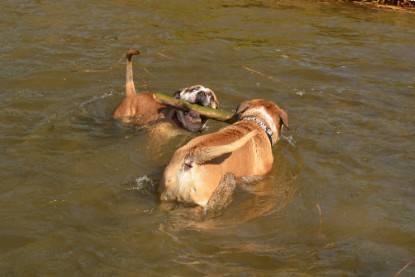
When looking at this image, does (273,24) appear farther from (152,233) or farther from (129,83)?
(152,233)

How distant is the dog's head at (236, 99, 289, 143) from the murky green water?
20.5 inches

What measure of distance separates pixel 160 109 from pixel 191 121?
0.63 metres

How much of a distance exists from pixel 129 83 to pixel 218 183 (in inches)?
133

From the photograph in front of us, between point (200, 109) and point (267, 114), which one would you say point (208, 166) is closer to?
point (200, 109)

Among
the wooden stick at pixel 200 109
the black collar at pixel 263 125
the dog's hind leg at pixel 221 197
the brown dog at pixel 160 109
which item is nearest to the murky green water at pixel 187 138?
the dog's hind leg at pixel 221 197

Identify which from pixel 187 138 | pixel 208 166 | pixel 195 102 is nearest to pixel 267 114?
pixel 195 102

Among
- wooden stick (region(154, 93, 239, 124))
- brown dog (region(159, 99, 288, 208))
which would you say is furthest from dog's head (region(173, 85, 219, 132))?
brown dog (region(159, 99, 288, 208))

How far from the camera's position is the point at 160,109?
26.5 feet

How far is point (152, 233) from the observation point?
16.6 feet

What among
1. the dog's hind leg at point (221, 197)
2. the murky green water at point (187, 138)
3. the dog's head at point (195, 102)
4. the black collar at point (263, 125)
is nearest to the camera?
the murky green water at point (187, 138)

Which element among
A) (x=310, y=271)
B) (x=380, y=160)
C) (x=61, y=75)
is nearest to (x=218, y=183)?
(x=310, y=271)

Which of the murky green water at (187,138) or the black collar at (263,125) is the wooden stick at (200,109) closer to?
the black collar at (263,125)

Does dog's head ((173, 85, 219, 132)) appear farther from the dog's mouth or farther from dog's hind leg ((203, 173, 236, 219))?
dog's hind leg ((203, 173, 236, 219))

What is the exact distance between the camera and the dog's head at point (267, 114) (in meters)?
6.55
